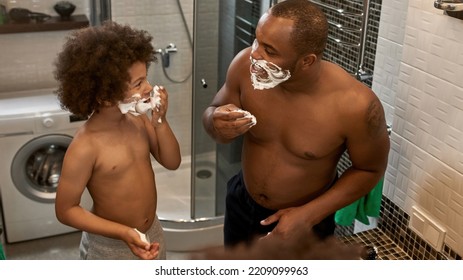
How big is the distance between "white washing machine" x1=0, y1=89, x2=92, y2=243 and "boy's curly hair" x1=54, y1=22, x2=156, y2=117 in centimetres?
109

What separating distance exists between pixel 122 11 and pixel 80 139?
1.44m


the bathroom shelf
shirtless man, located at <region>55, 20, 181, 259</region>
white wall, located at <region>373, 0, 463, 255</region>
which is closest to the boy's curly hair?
shirtless man, located at <region>55, 20, 181, 259</region>

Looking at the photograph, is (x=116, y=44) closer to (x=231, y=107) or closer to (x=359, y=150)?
(x=231, y=107)

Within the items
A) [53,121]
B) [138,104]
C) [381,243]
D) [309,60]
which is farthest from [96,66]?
[53,121]

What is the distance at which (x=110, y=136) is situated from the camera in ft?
4.27

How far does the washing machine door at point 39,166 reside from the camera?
2.33 meters

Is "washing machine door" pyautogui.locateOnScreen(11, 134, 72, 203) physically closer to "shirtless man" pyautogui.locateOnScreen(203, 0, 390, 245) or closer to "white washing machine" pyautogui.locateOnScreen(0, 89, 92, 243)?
"white washing machine" pyautogui.locateOnScreen(0, 89, 92, 243)

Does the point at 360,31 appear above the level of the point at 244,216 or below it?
above

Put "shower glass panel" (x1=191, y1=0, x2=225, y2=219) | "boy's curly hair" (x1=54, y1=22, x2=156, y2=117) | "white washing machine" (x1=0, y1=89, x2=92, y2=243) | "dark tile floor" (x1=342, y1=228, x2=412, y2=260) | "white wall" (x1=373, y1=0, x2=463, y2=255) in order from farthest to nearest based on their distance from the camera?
1. "shower glass panel" (x1=191, y1=0, x2=225, y2=219)
2. "white washing machine" (x1=0, y1=89, x2=92, y2=243)
3. "dark tile floor" (x1=342, y1=228, x2=412, y2=260)
4. "white wall" (x1=373, y1=0, x2=463, y2=255)
5. "boy's curly hair" (x1=54, y1=22, x2=156, y2=117)

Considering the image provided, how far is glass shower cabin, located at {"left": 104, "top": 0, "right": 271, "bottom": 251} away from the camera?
7.89 ft

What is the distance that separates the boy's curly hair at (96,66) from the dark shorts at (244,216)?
19.1 inches

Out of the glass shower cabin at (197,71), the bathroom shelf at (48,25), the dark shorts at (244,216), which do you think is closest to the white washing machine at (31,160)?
the bathroom shelf at (48,25)

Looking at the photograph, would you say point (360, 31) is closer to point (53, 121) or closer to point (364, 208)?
point (364, 208)

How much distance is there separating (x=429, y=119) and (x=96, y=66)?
2.91 ft
